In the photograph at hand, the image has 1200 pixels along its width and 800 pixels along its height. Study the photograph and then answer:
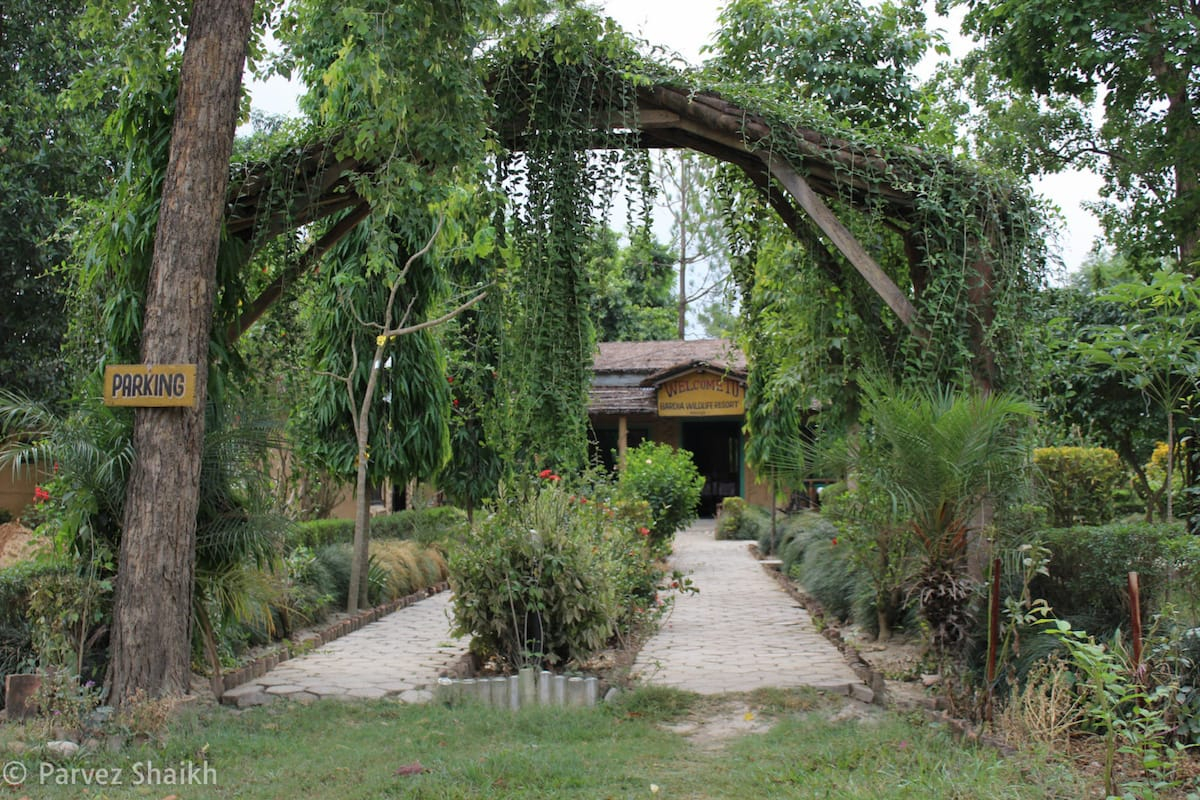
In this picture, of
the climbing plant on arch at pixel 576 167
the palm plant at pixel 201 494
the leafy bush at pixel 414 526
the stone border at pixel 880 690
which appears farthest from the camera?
the leafy bush at pixel 414 526

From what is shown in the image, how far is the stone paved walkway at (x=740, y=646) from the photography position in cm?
653

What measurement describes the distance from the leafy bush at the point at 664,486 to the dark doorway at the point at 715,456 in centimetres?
1011

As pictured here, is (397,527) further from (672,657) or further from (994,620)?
(994,620)

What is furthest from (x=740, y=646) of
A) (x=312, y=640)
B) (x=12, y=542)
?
(x=12, y=542)

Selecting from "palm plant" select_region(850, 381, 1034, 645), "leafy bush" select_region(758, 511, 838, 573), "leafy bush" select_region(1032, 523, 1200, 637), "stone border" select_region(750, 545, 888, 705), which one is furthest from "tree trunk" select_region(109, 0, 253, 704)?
"leafy bush" select_region(758, 511, 838, 573)

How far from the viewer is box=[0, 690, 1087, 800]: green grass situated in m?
4.08

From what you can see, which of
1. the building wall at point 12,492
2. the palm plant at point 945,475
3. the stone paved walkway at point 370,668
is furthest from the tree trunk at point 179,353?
the building wall at point 12,492

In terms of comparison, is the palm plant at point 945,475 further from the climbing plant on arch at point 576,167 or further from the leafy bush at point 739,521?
the leafy bush at point 739,521

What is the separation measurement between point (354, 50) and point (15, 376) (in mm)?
9490

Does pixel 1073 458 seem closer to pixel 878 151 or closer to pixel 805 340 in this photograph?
pixel 805 340

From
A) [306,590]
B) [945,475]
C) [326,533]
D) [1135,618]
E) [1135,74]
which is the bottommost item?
[306,590]

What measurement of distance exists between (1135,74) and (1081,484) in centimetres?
445

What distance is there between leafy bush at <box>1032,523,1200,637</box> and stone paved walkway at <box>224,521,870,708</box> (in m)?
1.33

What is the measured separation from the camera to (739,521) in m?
20.1
